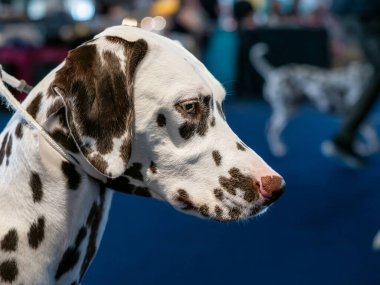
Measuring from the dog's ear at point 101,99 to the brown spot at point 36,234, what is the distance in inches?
7.3

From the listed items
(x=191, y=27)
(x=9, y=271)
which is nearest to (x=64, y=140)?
(x=9, y=271)

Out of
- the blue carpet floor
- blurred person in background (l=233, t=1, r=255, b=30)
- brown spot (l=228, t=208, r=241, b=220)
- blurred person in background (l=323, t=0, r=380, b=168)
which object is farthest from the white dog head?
blurred person in background (l=233, t=1, r=255, b=30)

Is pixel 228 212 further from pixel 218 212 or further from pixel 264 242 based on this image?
pixel 264 242

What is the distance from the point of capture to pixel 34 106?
1.32 metres

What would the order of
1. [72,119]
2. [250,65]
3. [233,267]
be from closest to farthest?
[72,119] < [233,267] < [250,65]

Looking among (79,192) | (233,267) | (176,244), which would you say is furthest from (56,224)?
(176,244)

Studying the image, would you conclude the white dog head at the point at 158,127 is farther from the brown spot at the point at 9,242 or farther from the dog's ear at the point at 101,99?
the brown spot at the point at 9,242

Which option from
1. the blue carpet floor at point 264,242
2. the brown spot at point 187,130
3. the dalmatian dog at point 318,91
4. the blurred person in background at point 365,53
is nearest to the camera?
the brown spot at point 187,130

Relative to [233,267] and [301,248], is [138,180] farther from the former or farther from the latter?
[301,248]

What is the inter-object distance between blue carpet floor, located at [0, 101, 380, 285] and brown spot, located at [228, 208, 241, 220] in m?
1.34

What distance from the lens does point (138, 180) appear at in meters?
1.37

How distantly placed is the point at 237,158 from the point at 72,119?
347 mm

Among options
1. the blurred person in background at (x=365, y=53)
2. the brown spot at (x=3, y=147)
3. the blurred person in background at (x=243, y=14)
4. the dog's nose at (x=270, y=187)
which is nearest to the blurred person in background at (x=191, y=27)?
the blurred person in background at (x=243, y=14)

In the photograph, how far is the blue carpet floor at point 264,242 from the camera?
2.80 metres
